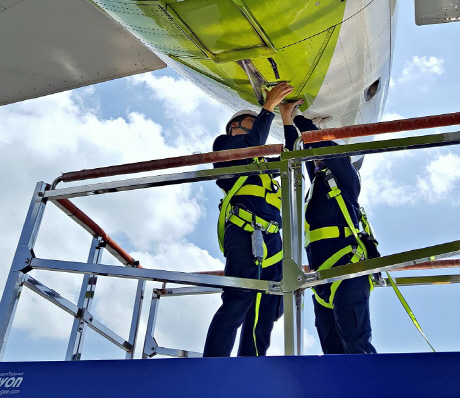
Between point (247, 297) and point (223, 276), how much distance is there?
0.94 metres

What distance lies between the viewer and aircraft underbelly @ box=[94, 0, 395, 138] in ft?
8.93

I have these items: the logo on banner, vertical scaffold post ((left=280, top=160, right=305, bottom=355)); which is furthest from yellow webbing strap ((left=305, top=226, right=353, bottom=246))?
the logo on banner

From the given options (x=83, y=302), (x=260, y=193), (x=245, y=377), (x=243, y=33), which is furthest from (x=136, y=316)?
(x=245, y=377)

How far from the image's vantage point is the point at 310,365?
4.74ft

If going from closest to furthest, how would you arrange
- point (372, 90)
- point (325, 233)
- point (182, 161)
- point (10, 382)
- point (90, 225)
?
point (10, 382)
point (182, 161)
point (325, 233)
point (90, 225)
point (372, 90)

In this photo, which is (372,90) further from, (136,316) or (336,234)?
(136,316)

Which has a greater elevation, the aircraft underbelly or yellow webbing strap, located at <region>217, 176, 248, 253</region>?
the aircraft underbelly

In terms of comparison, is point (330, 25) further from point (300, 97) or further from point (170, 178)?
point (170, 178)

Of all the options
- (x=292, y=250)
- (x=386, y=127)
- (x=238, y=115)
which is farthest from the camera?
(x=238, y=115)

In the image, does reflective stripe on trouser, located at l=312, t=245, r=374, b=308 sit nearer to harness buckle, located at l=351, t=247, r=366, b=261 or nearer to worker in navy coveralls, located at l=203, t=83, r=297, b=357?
harness buckle, located at l=351, t=247, r=366, b=261

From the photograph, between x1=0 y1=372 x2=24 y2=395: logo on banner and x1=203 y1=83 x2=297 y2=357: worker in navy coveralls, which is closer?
x1=0 y1=372 x2=24 y2=395: logo on banner

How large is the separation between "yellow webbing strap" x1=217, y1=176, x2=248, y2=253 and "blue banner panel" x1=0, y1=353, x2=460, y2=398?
5.42ft

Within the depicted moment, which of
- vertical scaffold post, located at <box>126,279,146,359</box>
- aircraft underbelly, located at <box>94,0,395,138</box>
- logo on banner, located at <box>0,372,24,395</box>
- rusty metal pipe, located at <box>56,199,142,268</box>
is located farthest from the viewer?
vertical scaffold post, located at <box>126,279,146,359</box>

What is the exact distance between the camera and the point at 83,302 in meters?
3.12
